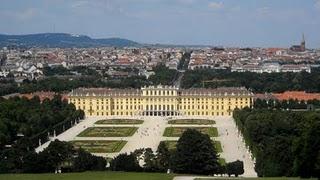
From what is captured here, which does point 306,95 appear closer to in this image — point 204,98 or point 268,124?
point 204,98

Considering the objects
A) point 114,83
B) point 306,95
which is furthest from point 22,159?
point 114,83

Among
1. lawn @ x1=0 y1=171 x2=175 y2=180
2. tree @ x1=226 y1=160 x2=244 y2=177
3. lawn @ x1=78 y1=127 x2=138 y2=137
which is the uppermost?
lawn @ x1=0 y1=171 x2=175 y2=180

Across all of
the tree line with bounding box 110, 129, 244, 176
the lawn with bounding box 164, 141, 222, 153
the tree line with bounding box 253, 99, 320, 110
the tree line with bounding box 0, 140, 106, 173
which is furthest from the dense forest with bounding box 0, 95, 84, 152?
the tree line with bounding box 253, 99, 320, 110

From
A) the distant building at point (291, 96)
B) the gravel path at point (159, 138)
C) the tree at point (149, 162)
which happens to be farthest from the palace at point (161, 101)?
A: the tree at point (149, 162)

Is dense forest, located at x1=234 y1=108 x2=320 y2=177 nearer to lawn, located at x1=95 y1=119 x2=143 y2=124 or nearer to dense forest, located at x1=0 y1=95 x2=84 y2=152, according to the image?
dense forest, located at x1=0 y1=95 x2=84 y2=152

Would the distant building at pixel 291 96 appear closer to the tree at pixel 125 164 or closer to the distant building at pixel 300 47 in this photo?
the tree at pixel 125 164
